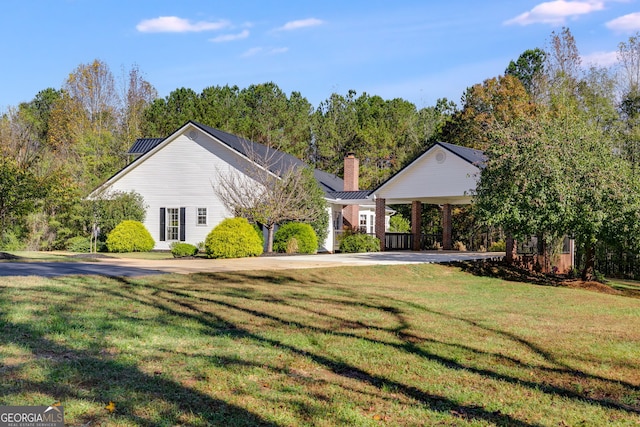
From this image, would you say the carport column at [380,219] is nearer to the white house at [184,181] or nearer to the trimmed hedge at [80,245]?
the white house at [184,181]

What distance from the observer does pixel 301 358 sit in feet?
21.5

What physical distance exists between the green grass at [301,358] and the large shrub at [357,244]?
641 inches

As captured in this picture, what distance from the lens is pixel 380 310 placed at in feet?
34.1

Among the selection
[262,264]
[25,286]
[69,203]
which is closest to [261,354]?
[25,286]

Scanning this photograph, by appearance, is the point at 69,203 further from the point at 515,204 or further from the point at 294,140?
the point at 294,140

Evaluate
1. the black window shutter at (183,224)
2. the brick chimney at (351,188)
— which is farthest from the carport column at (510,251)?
the black window shutter at (183,224)

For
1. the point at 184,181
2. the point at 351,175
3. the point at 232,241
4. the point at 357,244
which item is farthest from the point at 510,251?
the point at 184,181

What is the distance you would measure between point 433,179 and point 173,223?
41.9 ft

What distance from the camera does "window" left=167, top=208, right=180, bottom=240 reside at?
28375mm

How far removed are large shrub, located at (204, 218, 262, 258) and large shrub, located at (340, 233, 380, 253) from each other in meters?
7.65

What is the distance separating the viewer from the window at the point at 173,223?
28.4 m

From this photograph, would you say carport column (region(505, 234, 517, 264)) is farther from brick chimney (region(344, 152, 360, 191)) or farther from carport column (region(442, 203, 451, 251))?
brick chimney (region(344, 152, 360, 191))

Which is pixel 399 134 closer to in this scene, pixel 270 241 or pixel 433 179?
pixel 433 179

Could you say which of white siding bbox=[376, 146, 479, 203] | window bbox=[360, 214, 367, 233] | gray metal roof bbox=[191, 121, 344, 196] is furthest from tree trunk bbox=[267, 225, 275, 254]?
window bbox=[360, 214, 367, 233]
